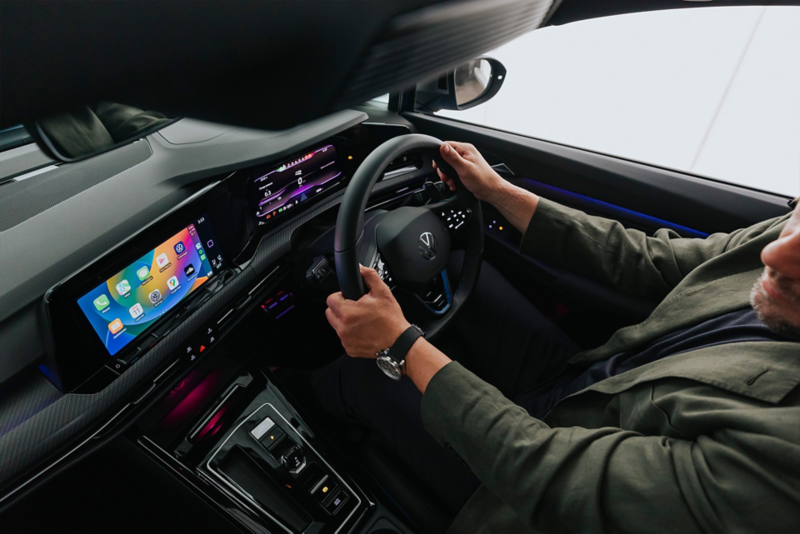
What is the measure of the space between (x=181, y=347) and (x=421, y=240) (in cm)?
62

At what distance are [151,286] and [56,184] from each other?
30 cm

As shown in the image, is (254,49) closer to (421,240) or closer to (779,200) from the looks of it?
(421,240)

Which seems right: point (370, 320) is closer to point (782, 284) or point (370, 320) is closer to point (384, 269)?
point (384, 269)

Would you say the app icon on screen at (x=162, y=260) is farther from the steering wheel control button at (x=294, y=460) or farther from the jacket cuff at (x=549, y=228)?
the jacket cuff at (x=549, y=228)

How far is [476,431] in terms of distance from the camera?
75cm

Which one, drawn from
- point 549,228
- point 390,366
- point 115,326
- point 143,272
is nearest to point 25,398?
point 115,326

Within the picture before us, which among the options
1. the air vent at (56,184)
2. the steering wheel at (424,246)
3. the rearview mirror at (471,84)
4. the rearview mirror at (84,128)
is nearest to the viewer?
the rearview mirror at (84,128)

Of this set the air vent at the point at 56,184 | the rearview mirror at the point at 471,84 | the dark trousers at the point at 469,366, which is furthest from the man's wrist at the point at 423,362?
the rearview mirror at the point at 471,84

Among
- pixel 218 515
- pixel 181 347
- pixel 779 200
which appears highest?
pixel 181 347

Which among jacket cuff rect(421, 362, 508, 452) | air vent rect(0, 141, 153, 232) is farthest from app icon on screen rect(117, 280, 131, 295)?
jacket cuff rect(421, 362, 508, 452)

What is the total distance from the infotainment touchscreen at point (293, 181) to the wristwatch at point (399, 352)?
0.61m

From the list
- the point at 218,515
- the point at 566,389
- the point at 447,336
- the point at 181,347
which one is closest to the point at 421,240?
the point at 447,336

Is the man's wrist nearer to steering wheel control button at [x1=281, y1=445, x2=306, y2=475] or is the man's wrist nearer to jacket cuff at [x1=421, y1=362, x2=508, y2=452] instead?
jacket cuff at [x1=421, y1=362, x2=508, y2=452]

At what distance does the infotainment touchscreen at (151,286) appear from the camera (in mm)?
808
